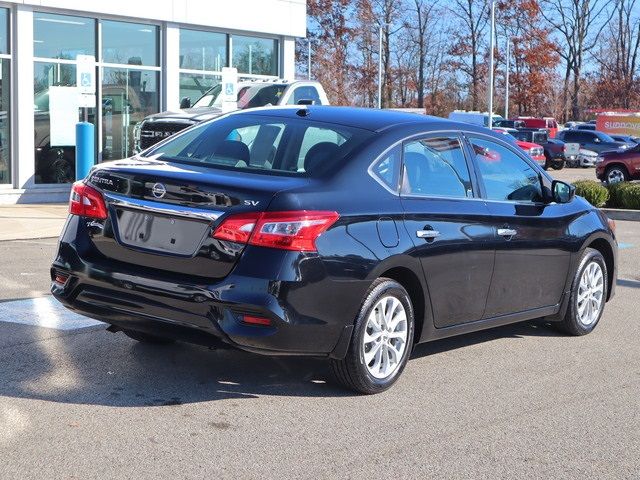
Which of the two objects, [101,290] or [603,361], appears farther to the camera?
[603,361]

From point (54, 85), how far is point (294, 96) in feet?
14.3

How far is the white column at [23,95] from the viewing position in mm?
17781

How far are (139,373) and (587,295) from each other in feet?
11.8

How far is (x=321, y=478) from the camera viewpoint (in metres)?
4.50

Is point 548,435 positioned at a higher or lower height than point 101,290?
lower

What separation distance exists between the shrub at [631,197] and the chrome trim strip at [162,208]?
15.2 m

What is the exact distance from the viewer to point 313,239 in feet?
17.7

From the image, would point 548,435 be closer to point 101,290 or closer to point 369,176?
point 369,176

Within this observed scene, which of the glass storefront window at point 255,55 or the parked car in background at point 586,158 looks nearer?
the glass storefront window at point 255,55

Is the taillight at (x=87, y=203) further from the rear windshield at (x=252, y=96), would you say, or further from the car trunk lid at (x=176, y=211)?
the rear windshield at (x=252, y=96)

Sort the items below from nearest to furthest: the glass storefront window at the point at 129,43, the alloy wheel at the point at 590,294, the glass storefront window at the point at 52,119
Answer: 1. the alloy wheel at the point at 590,294
2. the glass storefront window at the point at 52,119
3. the glass storefront window at the point at 129,43

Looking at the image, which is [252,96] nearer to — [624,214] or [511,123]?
[624,214]

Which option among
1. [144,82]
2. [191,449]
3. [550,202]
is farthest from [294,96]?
[191,449]

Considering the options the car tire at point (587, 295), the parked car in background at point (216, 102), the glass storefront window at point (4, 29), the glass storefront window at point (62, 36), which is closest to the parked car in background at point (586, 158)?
the parked car in background at point (216, 102)
